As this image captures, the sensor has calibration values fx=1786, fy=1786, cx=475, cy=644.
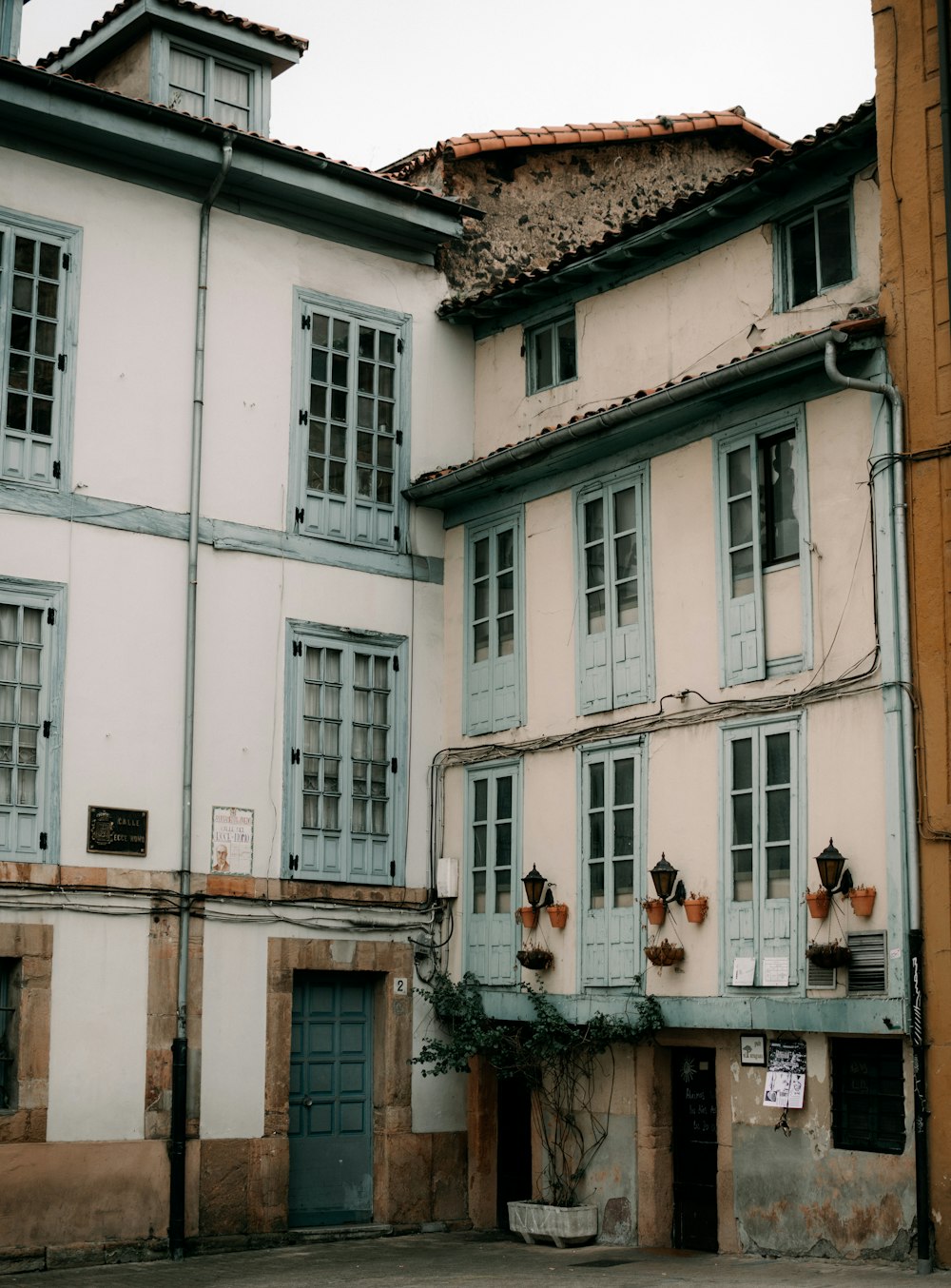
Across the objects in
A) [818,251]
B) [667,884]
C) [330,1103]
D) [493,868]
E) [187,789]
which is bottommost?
[330,1103]

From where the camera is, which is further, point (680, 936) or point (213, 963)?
point (213, 963)

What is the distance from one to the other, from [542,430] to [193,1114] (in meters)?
6.84

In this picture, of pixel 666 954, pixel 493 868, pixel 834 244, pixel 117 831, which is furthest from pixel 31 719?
pixel 834 244

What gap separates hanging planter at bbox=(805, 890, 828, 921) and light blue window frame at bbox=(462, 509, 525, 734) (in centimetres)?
411

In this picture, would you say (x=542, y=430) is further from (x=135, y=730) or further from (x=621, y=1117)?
(x=621, y=1117)

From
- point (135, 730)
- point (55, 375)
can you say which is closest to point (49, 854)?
point (135, 730)

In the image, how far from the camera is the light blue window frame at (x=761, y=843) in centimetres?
1352

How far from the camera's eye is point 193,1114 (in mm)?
15250

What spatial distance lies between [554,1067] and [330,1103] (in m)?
2.17

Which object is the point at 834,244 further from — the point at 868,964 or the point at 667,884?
the point at 868,964

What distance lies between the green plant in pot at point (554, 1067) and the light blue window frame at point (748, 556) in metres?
3.15

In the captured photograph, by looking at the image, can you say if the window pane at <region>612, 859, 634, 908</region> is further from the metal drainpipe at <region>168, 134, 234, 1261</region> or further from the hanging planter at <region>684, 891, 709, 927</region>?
the metal drainpipe at <region>168, 134, 234, 1261</region>

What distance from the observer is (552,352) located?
691 inches

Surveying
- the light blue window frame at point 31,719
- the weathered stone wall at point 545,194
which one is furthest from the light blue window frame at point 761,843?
the weathered stone wall at point 545,194
